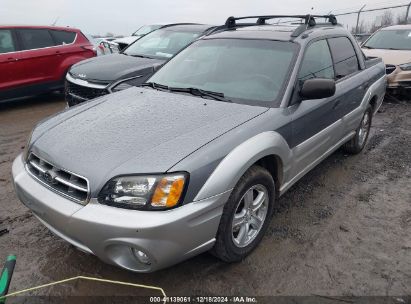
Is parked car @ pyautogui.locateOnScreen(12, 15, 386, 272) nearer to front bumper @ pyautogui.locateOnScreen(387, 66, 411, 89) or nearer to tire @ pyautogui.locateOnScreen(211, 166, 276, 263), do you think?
tire @ pyautogui.locateOnScreen(211, 166, 276, 263)

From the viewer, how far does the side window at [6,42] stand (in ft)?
22.1

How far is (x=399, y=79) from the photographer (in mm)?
7504

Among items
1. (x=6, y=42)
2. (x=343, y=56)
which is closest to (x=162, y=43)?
(x=6, y=42)

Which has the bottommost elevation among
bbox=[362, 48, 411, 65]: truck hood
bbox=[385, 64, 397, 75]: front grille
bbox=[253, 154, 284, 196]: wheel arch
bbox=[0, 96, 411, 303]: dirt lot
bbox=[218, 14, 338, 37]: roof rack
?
bbox=[0, 96, 411, 303]: dirt lot

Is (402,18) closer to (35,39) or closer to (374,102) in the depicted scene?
(374,102)

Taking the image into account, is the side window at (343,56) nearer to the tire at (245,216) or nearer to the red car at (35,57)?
the tire at (245,216)

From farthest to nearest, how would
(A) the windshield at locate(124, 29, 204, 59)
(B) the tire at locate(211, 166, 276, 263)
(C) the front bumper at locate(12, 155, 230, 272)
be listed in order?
(A) the windshield at locate(124, 29, 204, 59) < (B) the tire at locate(211, 166, 276, 263) < (C) the front bumper at locate(12, 155, 230, 272)

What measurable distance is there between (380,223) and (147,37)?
5333 millimetres

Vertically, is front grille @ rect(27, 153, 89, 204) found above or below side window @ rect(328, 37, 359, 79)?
below

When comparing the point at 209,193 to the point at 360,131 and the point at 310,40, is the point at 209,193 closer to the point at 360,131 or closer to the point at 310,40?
the point at 310,40

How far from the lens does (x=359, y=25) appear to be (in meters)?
17.9

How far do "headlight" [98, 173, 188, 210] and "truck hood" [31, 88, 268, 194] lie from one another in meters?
0.05

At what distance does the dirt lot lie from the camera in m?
2.48

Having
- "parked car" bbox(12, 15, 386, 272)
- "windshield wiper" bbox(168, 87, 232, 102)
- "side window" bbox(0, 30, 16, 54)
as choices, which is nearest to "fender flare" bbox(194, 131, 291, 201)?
"parked car" bbox(12, 15, 386, 272)
